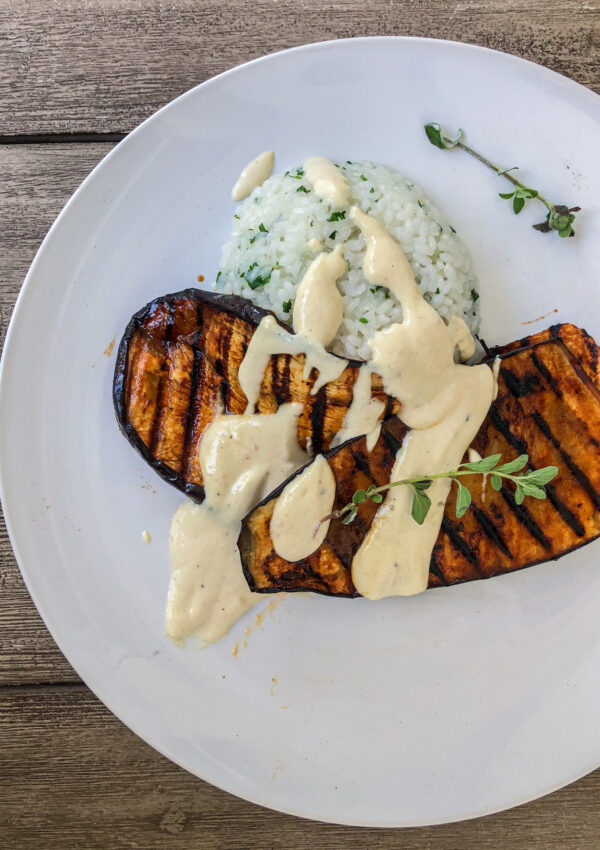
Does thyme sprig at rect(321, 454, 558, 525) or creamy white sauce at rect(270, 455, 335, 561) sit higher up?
creamy white sauce at rect(270, 455, 335, 561)

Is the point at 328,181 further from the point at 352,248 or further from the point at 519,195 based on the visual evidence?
the point at 519,195

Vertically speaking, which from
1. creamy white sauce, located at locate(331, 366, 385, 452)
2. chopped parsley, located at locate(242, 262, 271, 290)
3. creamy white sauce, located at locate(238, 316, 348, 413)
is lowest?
creamy white sauce, located at locate(331, 366, 385, 452)

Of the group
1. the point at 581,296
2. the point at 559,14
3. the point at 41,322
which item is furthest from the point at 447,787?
the point at 559,14

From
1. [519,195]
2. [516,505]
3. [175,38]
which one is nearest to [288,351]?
[516,505]

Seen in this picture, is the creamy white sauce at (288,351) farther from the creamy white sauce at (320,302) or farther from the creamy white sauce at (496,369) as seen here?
the creamy white sauce at (496,369)

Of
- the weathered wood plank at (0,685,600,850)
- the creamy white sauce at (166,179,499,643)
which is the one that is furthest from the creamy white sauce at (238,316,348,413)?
the weathered wood plank at (0,685,600,850)

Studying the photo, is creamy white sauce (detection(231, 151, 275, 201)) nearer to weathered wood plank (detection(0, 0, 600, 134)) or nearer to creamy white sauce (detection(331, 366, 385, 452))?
weathered wood plank (detection(0, 0, 600, 134))

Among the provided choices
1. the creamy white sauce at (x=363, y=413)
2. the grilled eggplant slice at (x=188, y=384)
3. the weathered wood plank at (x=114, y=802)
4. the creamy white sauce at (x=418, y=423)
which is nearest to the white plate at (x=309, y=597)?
the grilled eggplant slice at (x=188, y=384)
